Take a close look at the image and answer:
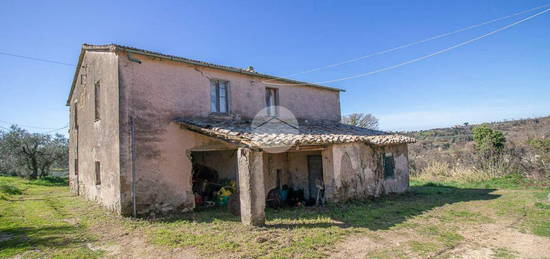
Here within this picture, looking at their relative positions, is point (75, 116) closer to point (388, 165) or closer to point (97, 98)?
point (97, 98)

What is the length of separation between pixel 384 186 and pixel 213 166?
24.7ft

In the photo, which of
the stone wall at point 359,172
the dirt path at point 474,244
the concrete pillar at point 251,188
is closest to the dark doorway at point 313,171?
the stone wall at point 359,172

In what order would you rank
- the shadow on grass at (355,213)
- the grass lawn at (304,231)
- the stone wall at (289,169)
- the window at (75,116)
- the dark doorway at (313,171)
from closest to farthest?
the grass lawn at (304,231), the shadow on grass at (355,213), the dark doorway at (313,171), the stone wall at (289,169), the window at (75,116)

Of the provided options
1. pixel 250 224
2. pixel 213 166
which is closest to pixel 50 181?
pixel 213 166

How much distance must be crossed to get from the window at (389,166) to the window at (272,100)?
5351 millimetres

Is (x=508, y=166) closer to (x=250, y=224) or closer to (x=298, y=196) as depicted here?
(x=298, y=196)

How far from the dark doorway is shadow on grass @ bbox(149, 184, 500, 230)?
68.5 inches

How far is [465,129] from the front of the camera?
36.7 meters

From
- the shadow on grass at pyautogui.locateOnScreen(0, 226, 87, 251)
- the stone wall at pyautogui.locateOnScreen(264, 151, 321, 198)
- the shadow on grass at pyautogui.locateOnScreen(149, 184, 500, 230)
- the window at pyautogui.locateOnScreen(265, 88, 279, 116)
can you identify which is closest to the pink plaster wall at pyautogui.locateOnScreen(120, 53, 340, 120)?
the window at pyautogui.locateOnScreen(265, 88, 279, 116)

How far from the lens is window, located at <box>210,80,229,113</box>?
1130 centimetres

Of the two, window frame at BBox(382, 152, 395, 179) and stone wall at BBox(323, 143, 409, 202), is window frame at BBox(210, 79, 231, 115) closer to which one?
stone wall at BBox(323, 143, 409, 202)

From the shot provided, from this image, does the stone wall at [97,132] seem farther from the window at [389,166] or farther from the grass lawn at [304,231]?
the window at [389,166]

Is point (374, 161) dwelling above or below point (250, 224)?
above

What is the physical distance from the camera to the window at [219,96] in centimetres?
1130
